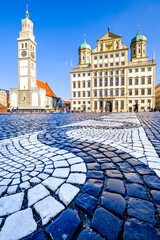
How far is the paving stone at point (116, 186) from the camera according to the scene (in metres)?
1.27

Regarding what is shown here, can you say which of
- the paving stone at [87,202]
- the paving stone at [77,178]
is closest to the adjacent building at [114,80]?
the paving stone at [77,178]

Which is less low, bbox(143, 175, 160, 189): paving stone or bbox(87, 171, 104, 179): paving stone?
bbox(87, 171, 104, 179): paving stone

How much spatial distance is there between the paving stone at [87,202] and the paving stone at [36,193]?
30 cm

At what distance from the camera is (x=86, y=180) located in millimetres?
1452

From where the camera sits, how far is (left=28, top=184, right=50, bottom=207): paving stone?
114 centimetres

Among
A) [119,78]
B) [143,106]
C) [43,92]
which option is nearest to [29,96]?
[43,92]

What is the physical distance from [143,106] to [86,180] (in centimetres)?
4402

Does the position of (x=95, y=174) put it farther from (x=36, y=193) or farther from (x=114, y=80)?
(x=114, y=80)

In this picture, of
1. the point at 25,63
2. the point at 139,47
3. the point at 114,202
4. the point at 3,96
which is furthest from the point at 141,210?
the point at 3,96

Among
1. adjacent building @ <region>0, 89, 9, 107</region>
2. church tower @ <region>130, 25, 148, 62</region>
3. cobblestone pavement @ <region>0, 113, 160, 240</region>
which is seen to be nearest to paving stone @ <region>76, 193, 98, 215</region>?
cobblestone pavement @ <region>0, 113, 160, 240</region>

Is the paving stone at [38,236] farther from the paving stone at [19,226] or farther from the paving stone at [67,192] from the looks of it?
the paving stone at [67,192]

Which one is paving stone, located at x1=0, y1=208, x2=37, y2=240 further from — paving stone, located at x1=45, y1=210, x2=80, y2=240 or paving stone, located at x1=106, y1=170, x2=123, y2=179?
paving stone, located at x1=106, y1=170, x2=123, y2=179

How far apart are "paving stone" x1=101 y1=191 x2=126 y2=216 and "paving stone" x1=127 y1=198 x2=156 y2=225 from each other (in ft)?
0.17

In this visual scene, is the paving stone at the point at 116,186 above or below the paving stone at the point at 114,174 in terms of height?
below
